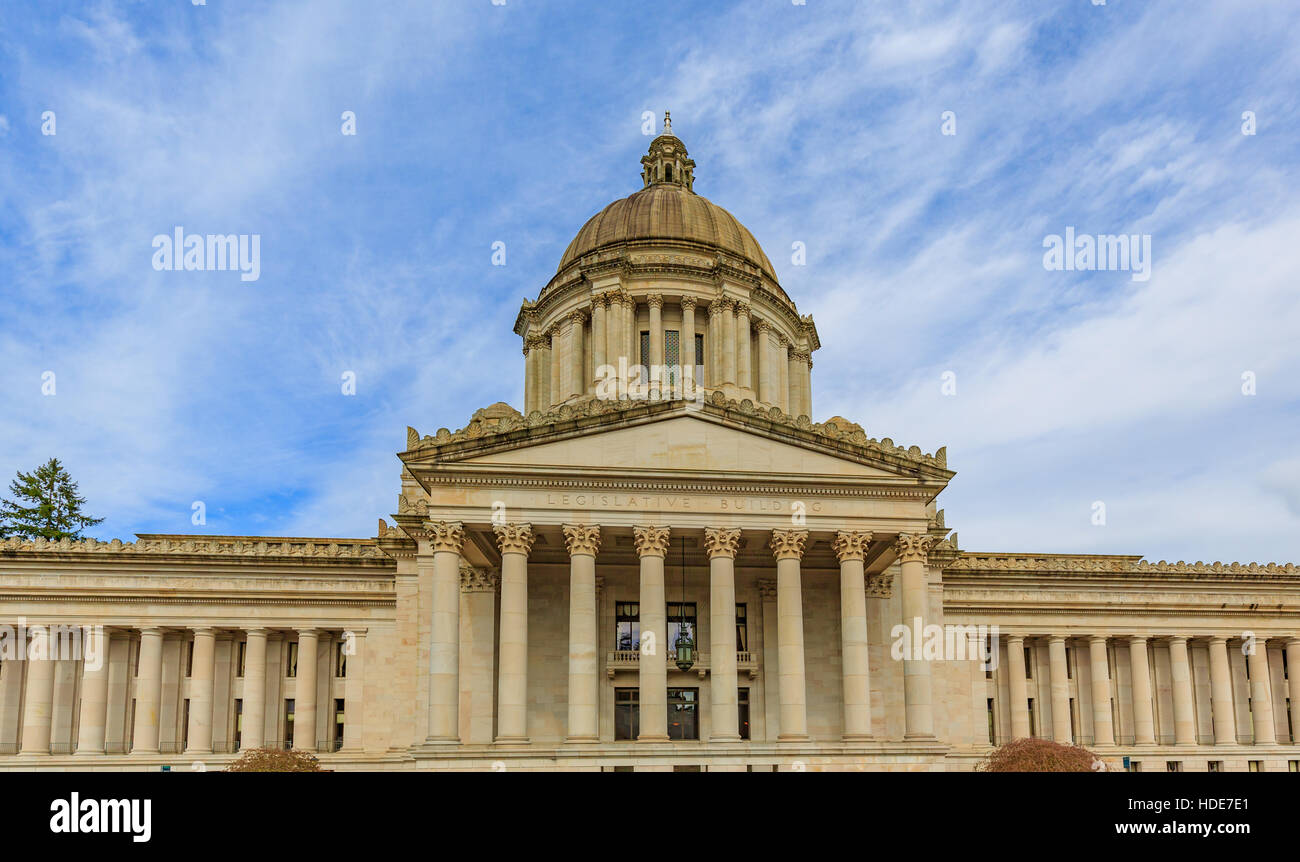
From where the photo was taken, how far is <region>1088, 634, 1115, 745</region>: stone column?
5022 centimetres

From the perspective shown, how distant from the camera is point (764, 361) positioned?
57312 mm

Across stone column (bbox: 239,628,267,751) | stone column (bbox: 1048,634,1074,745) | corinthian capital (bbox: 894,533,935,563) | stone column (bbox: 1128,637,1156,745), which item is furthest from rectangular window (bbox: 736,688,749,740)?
stone column (bbox: 1128,637,1156,745)

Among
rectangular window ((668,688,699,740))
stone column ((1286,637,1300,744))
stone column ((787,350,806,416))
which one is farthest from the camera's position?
stone column ((787,350,806,416))

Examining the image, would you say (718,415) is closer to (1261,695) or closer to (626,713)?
(626,713)

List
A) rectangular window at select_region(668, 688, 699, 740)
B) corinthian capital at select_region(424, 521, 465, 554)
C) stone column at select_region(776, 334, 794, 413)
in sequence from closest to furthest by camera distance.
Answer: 1. corinthian capital at select_region(424, 521, 465, 554)
2. rectangular window at select_region(668, 688, 699, 740)
3. stone column at select_region(776, 334, 794, 413)

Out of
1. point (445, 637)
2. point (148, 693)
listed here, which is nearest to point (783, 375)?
point (445, 637)

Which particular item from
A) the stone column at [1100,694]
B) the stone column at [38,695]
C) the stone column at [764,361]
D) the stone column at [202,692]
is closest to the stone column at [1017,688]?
the stone column at [1100,694]

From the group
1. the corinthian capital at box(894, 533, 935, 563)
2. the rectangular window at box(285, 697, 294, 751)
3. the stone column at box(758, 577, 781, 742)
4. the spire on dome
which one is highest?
the spire on dome

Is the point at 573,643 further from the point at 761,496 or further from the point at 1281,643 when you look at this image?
the point at 1281,643

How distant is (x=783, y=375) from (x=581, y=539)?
83.9 feet

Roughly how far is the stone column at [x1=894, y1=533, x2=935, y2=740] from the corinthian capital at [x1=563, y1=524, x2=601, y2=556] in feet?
38.3

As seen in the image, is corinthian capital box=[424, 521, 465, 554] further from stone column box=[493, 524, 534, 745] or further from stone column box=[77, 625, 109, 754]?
stone column box=[77, 625, 109, 754]
